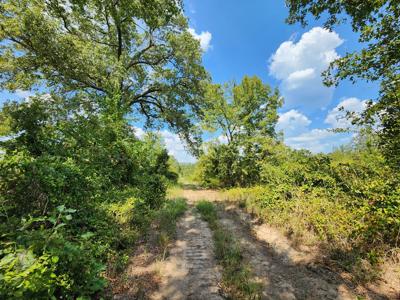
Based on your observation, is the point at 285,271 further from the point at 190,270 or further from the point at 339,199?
the point at 339,199

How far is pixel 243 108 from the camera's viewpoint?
17.1 metres

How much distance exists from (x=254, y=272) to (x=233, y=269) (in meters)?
0.42

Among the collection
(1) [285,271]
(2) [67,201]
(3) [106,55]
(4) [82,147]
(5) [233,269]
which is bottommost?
(1) [285,271]

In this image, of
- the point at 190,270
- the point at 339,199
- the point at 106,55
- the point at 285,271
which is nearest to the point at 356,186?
the point at 339,199

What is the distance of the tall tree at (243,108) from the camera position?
15312 mm

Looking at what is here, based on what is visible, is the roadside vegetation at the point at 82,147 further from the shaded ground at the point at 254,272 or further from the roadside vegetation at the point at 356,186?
the roadside vegetation at the point at 356,186

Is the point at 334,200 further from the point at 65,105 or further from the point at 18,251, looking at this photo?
the point at 65,105

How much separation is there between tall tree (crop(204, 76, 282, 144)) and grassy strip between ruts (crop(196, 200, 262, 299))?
394 inches

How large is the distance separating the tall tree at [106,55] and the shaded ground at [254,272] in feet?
15.5

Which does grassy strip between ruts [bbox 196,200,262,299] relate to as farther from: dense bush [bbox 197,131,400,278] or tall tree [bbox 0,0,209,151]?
tall tree [bbox 0,0,209,151]

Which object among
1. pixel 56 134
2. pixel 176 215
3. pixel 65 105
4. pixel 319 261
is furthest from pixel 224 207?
pixel 65 105

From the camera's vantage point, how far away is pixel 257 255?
4.70 m

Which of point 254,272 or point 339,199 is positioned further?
point 339,199

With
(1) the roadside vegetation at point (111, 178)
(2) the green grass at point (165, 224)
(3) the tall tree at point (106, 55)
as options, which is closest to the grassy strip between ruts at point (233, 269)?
(1) the roadside vegetation at point (111, 178)
